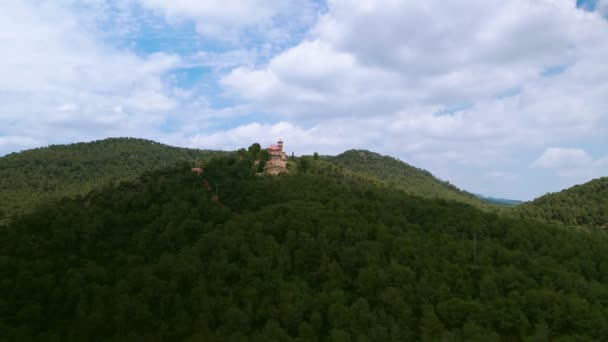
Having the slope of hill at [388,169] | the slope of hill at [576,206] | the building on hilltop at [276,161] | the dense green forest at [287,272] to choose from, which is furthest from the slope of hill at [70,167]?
the slope of hill at [576,206]

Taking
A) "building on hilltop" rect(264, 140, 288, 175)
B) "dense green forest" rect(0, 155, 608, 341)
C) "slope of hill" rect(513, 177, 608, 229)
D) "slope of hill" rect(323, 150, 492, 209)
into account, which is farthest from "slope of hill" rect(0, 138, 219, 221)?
"slope of hill" rect(513, 177, 608, 229)

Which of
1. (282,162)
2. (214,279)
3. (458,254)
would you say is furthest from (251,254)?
(282,162)

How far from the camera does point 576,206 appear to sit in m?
104

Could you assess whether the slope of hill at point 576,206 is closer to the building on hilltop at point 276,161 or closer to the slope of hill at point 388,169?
the slope of hill at point 388,169

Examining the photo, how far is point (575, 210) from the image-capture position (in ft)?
329

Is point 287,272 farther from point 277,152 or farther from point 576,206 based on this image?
point 576,206

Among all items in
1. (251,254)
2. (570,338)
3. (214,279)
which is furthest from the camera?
(251,254)

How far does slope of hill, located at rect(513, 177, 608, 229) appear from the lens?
97.0 meters

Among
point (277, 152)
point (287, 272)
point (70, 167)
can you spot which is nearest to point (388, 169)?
point (277, 152)

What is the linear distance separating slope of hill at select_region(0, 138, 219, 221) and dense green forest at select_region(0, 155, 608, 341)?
93.7 feet

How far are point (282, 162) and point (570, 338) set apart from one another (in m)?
62.3

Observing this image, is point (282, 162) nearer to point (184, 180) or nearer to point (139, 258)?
point (184, 180)

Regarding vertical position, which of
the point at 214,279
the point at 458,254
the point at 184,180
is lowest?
the point at 214,279

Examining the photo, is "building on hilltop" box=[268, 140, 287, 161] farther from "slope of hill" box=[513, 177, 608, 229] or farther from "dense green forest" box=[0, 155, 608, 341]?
"slope of hill" box=[513, 177, 608, 229]
